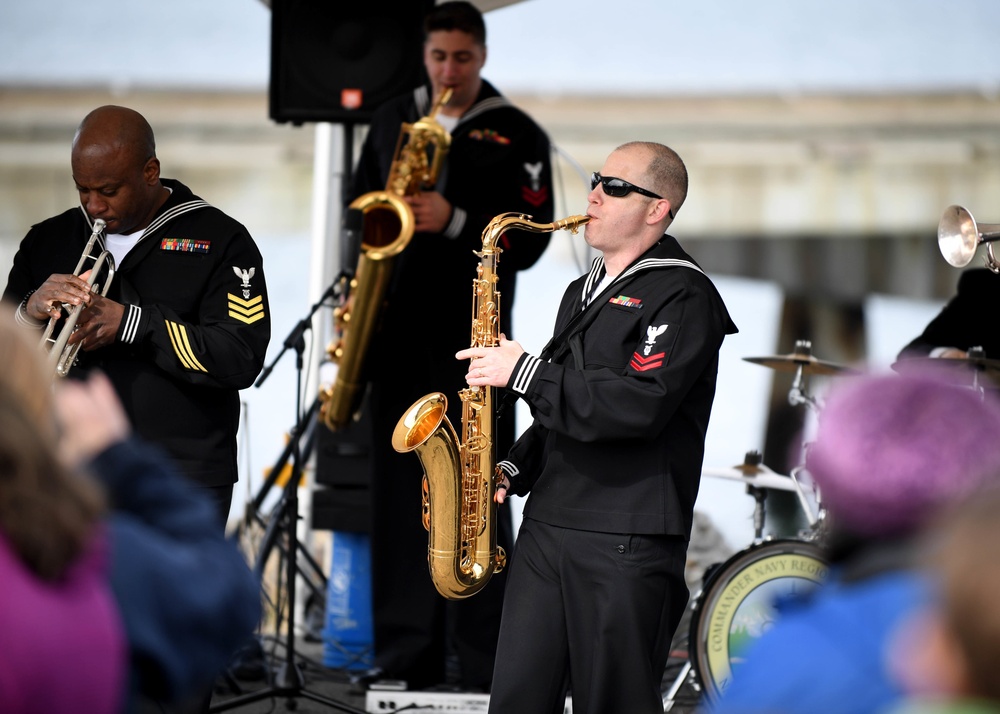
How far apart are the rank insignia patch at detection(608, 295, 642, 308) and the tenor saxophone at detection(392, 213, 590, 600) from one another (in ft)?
1.36

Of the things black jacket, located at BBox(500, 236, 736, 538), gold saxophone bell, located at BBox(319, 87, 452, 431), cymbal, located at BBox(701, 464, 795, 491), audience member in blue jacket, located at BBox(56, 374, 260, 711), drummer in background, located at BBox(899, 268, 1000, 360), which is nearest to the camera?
audience member in blue jacket, located at BBox(56, 374, 260, 711)

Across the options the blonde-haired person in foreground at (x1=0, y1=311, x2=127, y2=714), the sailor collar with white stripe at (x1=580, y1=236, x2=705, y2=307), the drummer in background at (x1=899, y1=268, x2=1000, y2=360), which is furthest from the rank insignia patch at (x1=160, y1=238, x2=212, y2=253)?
the drummer in background at (x1=899, y1=268, x2=1000, y2=360)

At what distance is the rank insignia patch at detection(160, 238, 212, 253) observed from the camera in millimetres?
3529

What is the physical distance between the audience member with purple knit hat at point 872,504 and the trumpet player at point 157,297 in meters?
2.15

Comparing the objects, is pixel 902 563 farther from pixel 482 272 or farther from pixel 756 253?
pixel 756 253

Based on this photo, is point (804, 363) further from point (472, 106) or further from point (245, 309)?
point (245, 309)

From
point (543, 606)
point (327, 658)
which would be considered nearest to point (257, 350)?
point (543, 606)

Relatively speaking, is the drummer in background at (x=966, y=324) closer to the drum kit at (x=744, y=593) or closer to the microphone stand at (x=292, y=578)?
the drum kit at (x=744, y=593)

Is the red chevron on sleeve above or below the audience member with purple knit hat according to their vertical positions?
above

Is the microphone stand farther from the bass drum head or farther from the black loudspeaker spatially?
the bass drum head

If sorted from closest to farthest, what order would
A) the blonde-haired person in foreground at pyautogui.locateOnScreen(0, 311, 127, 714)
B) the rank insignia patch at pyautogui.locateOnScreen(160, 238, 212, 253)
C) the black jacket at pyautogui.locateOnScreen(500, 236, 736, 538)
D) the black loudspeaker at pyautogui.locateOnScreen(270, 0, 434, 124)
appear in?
the blonde-haired person in foreground at pyautogui.locateOnScreen(0, 311, 127, 714) → the black jacket at pyautogui.locateOnScreen(500, 236, 736, 538) → the rank insignia patch at pyautogui.locateOnScreen(160, 238, 212, 253) → the black loudspeaker at pyautogui.locateOnScreen(270, 0, 434, 124)

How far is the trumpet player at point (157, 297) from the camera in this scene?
3.38 metres

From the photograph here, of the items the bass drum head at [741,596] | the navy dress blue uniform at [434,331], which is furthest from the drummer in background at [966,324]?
the navy dress blue uniform at [434,331]

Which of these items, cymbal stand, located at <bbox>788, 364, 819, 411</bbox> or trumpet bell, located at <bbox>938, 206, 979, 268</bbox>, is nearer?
trumpet bell, located at <bbox>938, 206, 979, 268</bbox>
